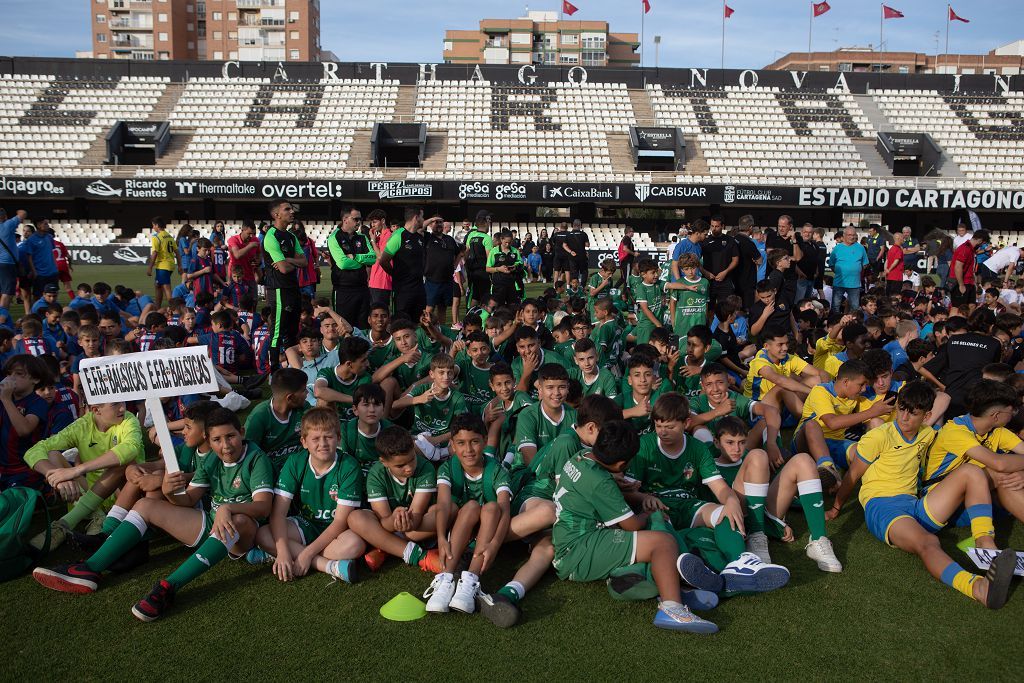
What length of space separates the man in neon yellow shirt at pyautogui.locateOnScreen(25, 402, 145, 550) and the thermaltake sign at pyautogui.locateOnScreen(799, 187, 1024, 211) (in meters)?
→ 27.4

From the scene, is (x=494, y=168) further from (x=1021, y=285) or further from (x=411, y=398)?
(x=411, y=398)

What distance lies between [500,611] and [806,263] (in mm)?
9493

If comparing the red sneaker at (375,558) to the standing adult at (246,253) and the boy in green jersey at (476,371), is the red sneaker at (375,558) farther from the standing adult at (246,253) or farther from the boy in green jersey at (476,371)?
the standing adult at (246,253)

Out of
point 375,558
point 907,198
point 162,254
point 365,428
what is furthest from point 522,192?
point 375,558

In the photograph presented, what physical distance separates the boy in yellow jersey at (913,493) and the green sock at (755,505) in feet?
2.39

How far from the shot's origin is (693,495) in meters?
4.65

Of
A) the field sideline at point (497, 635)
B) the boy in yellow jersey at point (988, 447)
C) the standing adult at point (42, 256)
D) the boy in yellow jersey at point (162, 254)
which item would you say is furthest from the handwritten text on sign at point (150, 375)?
the boy in yellow jersey at point (162, 254)

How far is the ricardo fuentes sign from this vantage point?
4203mm

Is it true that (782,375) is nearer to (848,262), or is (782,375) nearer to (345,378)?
(345,378)

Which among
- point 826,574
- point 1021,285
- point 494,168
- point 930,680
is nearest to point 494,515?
point 826,574

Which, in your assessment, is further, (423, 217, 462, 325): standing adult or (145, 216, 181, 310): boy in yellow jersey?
(145, 216, 181, 310): boy in yellow jersey

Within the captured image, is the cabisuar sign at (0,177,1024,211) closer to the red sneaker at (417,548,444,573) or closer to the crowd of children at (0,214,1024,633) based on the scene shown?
the crowd of children at (0,214,1024,633)

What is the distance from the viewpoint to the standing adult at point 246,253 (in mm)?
11883

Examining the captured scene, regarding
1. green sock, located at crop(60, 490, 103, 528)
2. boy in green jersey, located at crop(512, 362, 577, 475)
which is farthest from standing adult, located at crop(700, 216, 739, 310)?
green sock, located at crop(60, 490, 103, 528)
